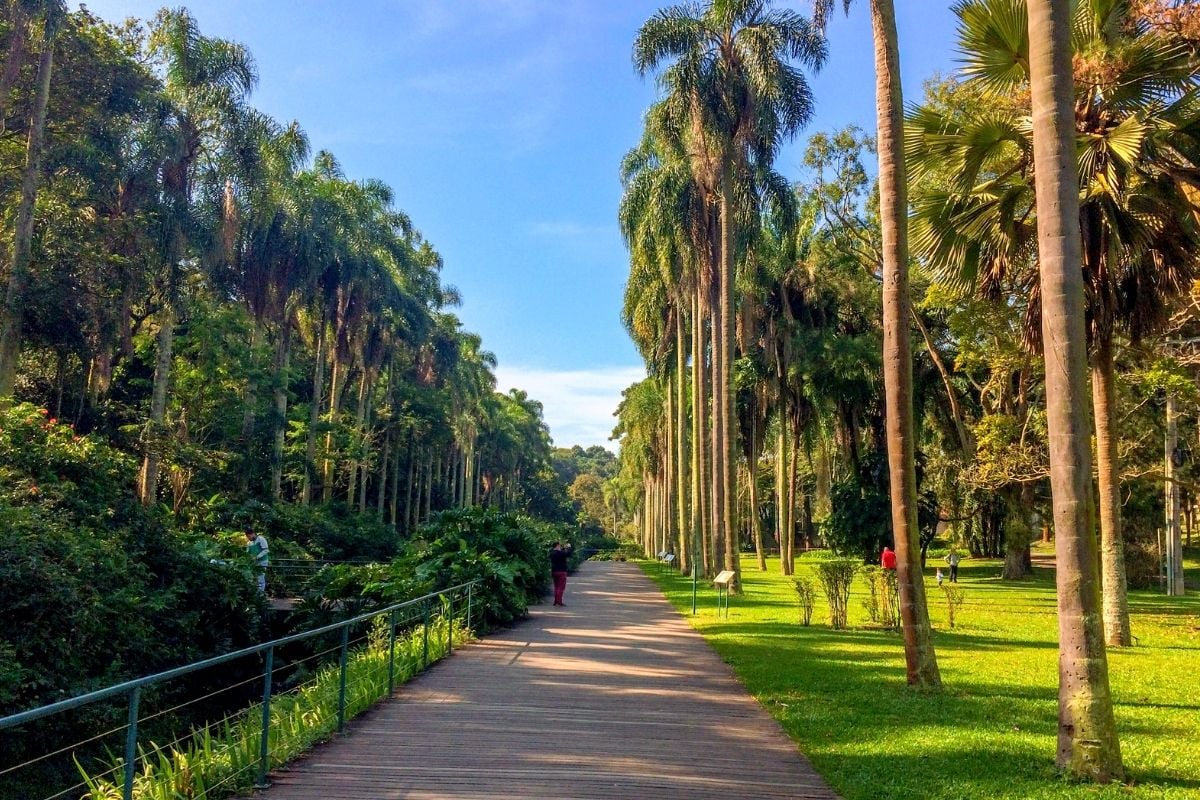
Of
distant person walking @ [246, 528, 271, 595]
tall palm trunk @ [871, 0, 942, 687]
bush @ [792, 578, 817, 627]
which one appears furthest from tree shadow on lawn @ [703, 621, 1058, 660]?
distant person walking @ [246, 528, 271, 595]

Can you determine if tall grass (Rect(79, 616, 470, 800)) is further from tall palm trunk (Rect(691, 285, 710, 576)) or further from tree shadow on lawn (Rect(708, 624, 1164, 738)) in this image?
tall palm trunk (Rect(691, 285, 710, 576))

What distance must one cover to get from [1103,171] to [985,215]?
154 centimetres

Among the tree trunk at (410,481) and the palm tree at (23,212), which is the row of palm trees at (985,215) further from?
the tree trunk at (410,481)

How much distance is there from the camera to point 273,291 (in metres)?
35.6

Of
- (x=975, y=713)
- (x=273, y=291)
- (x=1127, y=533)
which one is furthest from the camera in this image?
(x=273, y=291)

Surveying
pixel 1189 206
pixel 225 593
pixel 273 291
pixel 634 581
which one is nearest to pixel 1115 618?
pixel 1189 206

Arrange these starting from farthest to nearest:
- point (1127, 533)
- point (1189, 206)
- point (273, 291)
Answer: point (273, 291)
point (1127, 533)
point (1189, 206)

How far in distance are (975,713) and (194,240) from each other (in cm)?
2635

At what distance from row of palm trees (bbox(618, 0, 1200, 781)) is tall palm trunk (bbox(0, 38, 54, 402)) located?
1524 cm

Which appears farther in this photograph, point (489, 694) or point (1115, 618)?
point (1115, 618)

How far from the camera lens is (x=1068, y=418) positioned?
666cm

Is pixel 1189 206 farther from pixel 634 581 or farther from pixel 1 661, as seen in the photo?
pixel 634 581

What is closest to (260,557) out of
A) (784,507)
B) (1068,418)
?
(1068,418)

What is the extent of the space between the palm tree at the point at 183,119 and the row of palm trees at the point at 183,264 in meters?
0.06
